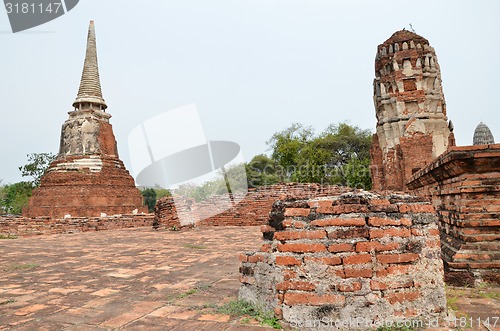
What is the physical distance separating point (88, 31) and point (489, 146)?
22.9 meters

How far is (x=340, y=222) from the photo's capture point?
2180 mm

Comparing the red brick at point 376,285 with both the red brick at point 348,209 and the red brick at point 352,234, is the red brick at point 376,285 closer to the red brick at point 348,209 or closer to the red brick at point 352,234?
the red brick at point 352,234

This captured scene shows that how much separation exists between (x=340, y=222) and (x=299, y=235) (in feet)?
0.86

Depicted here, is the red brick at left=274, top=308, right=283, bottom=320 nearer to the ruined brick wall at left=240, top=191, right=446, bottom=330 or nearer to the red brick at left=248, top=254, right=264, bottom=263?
the ruined brick wall at left=240, top=191, right=446, bottom=330

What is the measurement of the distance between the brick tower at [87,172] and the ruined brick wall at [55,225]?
9.23 ft

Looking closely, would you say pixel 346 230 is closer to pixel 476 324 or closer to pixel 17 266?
pixel 476 324

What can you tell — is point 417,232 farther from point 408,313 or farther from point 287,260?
point 287,260

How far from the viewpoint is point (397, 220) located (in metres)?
2.22

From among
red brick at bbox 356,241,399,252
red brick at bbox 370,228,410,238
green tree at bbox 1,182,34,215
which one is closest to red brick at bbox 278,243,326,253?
red brick at bbox 356,241,399,252

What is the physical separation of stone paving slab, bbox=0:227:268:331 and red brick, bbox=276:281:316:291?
314mm

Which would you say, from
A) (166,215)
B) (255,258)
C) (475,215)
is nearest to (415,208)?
(255,258)

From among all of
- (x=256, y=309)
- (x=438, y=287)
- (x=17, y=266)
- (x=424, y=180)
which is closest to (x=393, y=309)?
(x=438, y=287)

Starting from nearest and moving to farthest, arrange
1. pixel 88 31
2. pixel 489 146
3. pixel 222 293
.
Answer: pixel 222 293 → pixel 489 146 → pixel 88 31

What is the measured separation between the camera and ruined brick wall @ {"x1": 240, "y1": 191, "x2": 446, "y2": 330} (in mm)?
2090
